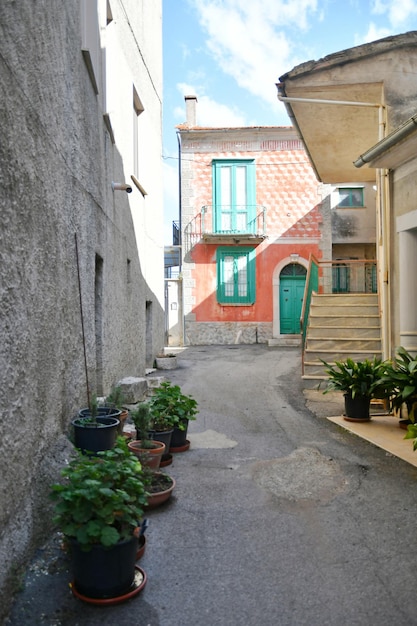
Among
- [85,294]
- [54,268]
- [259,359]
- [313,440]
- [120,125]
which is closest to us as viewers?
[54,268]

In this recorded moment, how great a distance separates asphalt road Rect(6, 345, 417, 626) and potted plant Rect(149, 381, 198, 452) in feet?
0.64

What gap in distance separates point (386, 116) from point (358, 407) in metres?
4.20

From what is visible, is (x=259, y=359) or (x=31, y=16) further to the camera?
(x=259, y=359)

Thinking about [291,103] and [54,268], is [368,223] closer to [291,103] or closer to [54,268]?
[291,103]

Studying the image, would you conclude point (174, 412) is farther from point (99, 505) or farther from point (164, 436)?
point (99, 505)

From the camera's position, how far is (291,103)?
25.5 feet

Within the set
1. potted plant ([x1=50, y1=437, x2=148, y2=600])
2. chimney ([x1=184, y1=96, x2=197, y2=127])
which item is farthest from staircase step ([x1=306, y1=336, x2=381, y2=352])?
chimney ([x1=184, y1=96, x2=197, y2=127])

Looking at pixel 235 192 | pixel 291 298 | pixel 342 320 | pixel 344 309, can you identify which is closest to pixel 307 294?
pixel 344 309

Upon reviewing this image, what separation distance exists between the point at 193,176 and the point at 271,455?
14935 mm

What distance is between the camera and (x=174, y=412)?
17.4ft

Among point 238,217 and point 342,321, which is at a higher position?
point 238,217

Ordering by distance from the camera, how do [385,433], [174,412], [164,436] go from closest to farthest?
[164,436] < [174,412] < [385,433]

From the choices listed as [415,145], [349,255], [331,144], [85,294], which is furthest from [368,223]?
[85,294]

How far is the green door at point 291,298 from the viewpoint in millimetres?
18625
